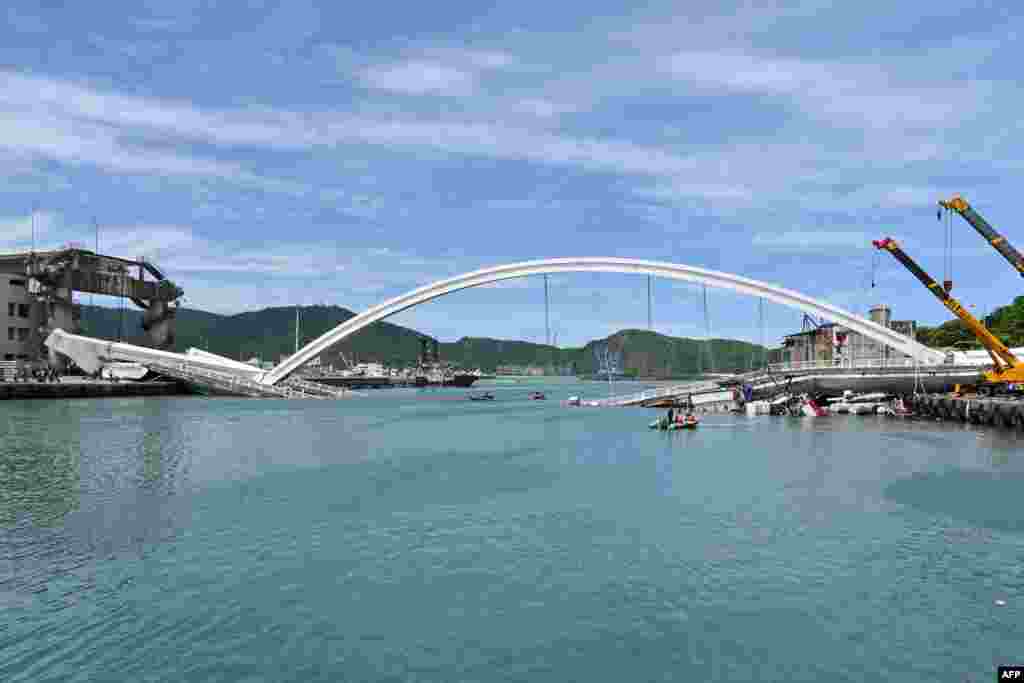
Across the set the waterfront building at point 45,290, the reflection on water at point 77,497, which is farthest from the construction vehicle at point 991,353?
the waterfront building at point 45,290

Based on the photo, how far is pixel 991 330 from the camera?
120062mm

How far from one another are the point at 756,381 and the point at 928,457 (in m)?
44.1

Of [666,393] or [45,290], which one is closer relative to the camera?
[666,393]

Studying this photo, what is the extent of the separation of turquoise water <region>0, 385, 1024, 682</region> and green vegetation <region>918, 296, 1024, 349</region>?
88590mm

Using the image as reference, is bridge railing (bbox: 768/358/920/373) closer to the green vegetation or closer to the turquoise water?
the green vegetation

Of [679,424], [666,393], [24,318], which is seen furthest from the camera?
[24,318]

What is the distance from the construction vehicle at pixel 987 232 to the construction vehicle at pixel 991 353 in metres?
8.19

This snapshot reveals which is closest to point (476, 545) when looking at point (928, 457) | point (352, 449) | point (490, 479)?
point (490, 479)

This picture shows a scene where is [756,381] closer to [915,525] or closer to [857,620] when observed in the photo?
[915,525]

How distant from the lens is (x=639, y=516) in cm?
2425

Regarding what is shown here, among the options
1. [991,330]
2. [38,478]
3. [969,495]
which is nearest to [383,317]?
A: [38,478]

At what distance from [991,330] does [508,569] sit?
447 ft

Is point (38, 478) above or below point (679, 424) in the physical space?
above

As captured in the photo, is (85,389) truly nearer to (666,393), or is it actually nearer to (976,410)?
(666,393)
